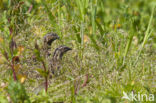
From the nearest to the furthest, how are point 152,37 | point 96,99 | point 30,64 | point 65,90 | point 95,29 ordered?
1. point 96,99
2. point 65,90
3. point 30,64
4. point 95,29
5. point 152,37

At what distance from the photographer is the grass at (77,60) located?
5.56 feet

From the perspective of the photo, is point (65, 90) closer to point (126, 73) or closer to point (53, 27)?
point (126, 73)

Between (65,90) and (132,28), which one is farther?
(132,28)

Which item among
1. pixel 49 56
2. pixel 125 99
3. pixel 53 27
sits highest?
pixel 53 27

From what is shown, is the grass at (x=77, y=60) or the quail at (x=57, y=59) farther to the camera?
the quail at (x=57, y=59)

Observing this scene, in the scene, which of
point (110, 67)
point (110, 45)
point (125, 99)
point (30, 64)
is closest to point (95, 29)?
point (110, 45)

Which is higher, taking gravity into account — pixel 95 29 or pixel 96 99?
pixel 95 29

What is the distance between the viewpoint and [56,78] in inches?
75.0

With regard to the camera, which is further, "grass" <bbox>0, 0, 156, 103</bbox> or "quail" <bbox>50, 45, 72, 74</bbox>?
"quail" <bbox>50, 45, 72, 74</bbox>

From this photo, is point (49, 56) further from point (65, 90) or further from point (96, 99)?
point (96, 99)

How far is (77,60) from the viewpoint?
6.68 feet

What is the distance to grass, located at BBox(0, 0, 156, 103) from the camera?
1.69m

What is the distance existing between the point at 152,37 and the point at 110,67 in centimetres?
73

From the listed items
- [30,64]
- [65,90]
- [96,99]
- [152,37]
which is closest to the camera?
[96,99]
